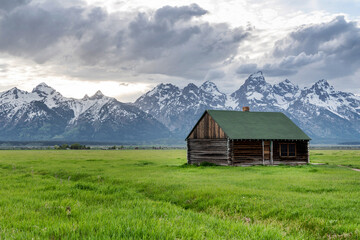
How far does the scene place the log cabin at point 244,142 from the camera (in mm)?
40844

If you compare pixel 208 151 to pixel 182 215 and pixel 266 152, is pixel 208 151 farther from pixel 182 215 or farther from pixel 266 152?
pixel 182 215

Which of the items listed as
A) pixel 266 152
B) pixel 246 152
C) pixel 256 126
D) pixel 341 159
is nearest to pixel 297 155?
pixel 266 152

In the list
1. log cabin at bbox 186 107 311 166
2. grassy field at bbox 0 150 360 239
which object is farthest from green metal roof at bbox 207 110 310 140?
grassy field at bbox 0 150 360 239

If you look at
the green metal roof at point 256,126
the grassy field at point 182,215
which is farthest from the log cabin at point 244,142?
the grassy field at point 182,215

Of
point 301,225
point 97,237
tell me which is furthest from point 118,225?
point 301,225

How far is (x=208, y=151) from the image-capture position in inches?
1724

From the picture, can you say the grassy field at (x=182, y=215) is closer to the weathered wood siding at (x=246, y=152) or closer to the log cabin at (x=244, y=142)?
the weathered wood siding at (x=246, y=152)

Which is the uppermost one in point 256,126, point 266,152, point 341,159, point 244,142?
point 256,126

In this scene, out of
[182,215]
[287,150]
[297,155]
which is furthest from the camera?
[297,155]

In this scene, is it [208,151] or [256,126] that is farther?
[256,126]

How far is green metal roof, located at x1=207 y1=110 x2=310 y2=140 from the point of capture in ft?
137

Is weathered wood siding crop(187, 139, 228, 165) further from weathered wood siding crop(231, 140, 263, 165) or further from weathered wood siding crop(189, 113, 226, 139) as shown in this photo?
weathered wood siding crop(231, 140, 263, 165)

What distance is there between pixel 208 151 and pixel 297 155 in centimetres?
1256

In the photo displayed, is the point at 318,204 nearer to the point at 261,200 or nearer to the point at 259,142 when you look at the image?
the point at 261,200
